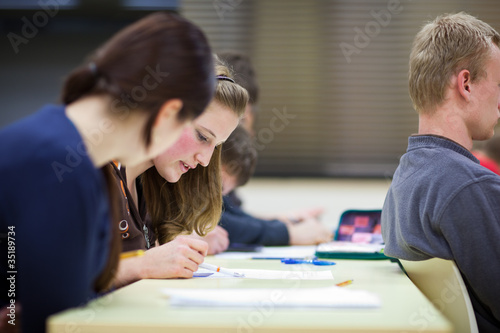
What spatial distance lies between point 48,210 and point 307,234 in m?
1.64

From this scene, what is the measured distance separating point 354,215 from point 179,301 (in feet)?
4.37

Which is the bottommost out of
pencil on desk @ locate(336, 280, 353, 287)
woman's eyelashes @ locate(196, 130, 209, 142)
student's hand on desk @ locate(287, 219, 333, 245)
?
student's hand on desk @ locate(287, 219, 333, 245)

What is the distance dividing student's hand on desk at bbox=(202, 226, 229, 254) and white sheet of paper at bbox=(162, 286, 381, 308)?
0.99m

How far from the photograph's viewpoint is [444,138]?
130 cm

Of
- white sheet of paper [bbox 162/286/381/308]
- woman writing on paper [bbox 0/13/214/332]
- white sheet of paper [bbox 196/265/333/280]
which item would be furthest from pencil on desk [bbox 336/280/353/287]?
woman writing on paper [bbox 0/13/214/332]

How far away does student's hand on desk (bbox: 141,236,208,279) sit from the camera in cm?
123

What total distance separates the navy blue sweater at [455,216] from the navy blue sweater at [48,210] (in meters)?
0.70

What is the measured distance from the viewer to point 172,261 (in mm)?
1237

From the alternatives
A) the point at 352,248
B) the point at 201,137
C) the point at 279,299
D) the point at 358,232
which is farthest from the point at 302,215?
the point at 279,299

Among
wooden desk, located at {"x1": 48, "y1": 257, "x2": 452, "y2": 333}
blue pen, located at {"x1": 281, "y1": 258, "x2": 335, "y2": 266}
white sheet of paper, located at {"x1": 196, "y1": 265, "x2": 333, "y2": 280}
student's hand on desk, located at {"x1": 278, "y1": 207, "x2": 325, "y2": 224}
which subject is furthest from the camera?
student's hand on desk, located at {"x1": 278, "y1": 207, "x2": 325, "y2": 224}

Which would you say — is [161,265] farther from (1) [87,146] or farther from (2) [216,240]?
(2) [216,240]

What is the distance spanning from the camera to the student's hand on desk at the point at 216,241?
192cm

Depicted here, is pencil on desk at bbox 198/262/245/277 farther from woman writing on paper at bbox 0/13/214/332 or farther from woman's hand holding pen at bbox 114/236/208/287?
woman writing on paper at bbox 0/13/214/332

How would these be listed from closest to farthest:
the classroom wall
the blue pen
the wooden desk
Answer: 1. the wooden desk
2. the blue pen
3. the classroom wall
